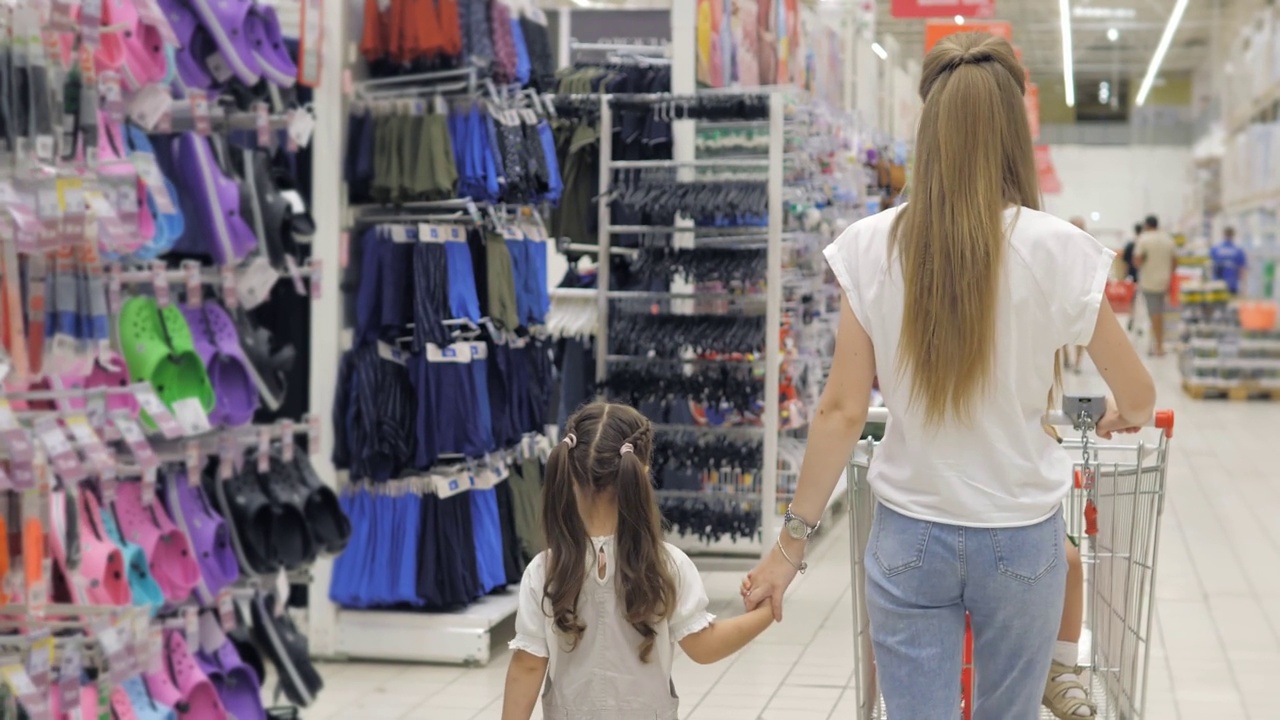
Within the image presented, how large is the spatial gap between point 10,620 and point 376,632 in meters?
2.32

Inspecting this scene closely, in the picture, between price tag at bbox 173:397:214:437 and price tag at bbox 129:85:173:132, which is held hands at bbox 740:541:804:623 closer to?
price tag at bbox 173:397:214:437

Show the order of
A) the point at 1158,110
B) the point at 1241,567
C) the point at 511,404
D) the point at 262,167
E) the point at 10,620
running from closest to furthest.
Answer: the point at 10,620
the point at 262,167
the point at 511,404
the point at 1241,567
the point at 1158,110

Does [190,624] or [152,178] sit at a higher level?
[152,178]

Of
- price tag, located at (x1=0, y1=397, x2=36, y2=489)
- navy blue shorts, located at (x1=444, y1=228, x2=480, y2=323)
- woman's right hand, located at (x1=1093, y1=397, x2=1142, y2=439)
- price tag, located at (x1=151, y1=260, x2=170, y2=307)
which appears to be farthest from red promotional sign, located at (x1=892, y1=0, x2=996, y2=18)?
price tag, located at (x1=0, y1=397, x2=36, y2=489)

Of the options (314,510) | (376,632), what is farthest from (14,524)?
(376,632)

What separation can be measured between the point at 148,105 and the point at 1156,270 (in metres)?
18.7

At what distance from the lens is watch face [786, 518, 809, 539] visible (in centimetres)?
246

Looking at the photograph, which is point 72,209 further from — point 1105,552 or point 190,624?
point 1105,552

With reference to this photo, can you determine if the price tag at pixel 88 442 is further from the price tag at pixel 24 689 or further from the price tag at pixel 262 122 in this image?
the price tag at pixel 262 122

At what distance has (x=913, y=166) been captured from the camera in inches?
90.7

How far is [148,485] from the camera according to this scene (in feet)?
11.9

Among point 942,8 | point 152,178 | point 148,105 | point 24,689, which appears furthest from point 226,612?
point 942,8

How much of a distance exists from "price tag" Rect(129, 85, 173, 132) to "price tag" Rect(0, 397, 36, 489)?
33.1 inches

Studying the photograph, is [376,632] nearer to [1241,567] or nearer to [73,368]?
[73,368]
